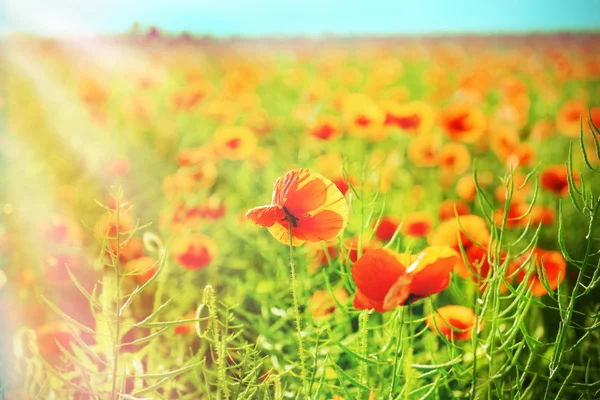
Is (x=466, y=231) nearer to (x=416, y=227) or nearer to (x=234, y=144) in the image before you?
(x=416, y=227)

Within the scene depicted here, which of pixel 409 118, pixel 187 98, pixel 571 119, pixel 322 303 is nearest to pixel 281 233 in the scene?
pixel 322 303

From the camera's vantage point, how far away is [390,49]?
4062 millimetres

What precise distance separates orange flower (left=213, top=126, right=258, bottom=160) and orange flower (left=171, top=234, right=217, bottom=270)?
436 mm

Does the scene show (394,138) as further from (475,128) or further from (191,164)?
(191,164)

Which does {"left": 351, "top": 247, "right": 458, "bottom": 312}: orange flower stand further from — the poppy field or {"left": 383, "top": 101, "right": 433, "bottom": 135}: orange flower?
{"left": 383, "top": 101, "right": 433, "bottom": 135}: orange flower

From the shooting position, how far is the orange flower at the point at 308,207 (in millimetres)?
336

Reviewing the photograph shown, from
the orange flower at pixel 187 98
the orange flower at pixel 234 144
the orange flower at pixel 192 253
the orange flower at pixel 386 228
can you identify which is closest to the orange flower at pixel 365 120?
the orange flower at pixel 234 144

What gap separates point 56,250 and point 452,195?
865 mm

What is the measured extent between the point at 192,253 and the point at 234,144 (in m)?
0.49

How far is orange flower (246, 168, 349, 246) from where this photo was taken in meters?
0.34

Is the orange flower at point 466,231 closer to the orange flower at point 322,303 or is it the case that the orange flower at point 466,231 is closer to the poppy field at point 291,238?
the poppy field at point 291,238

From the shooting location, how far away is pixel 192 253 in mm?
775

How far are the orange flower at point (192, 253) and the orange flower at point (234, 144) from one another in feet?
1.43

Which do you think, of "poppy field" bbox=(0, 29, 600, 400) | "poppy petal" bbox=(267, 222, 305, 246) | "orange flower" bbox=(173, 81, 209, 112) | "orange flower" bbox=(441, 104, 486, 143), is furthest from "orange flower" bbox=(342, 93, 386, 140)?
"poppy petal" bbox=(267, 222, 305, 246)
